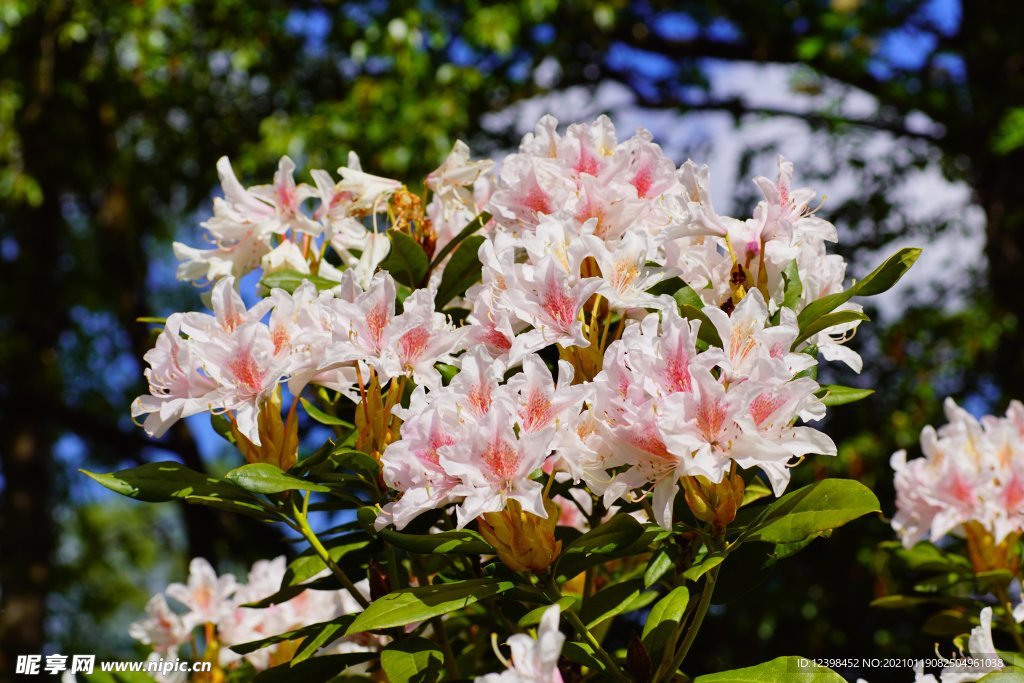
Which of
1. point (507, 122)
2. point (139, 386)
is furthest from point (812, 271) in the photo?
point (139, 386)

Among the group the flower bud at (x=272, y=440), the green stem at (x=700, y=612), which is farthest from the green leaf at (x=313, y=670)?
the green stem at (x=700, y=612)

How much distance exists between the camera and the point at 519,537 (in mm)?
878

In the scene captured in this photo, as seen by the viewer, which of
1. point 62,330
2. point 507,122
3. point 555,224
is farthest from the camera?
point 62,330

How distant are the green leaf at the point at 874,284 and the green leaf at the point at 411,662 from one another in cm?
48

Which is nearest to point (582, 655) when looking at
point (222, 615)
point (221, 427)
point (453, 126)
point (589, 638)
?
point (589, 638)

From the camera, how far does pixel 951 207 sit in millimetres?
4012

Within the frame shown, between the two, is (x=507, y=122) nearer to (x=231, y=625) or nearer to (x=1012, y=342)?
(x=1012, y=342)

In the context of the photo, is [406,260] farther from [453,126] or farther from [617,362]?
[453,126]

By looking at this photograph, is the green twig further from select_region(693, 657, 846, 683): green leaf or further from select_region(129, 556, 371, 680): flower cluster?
select_region(129, 556, 371, 680): flower cluster

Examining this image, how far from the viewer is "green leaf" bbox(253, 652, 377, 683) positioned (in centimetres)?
105

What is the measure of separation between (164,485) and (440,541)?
0.29 m

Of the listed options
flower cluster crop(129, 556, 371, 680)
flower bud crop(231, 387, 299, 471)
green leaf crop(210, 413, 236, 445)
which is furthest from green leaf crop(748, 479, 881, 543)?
flower cluster crop(129, 556, 371, 680)

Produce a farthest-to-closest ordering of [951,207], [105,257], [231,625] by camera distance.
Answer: [105,257], [951,207], [231,625]

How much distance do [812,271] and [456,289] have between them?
15.3 inches
